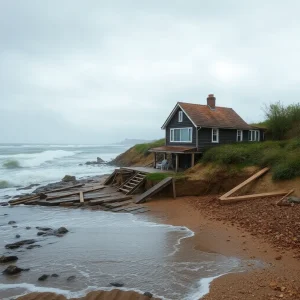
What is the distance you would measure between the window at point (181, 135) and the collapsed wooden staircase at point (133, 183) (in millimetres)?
5213

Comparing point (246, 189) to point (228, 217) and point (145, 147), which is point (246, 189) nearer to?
point (228, 217)

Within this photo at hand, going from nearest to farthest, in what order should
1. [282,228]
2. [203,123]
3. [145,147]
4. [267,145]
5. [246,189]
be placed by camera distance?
[282,228]
[246,189]
[267,145]
[203,123]
[145,147]

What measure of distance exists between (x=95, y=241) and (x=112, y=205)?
6.68m

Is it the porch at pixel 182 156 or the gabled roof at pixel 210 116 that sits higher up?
the gabled roof at pixel 210 116

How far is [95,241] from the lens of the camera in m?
12.6

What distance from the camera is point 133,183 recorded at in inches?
931

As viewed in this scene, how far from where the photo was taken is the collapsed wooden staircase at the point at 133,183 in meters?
22.3

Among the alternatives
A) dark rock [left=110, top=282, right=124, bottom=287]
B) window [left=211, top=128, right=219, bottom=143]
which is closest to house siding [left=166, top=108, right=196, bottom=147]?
window [left=211, top=128, right=219, bottom=143]

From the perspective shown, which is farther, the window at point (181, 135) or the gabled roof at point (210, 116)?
the window at point (181, 135)

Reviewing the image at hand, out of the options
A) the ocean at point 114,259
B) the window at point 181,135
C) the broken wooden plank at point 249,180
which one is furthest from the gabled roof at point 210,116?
the ocean at point 114,259

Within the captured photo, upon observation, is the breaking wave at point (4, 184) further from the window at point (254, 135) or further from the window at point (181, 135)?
the window at point (254, 135)

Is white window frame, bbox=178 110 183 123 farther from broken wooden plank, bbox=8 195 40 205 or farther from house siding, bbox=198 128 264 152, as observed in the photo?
broken wooden plank, bbox=8 195 40 205

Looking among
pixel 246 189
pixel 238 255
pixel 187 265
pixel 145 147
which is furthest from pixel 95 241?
pixel 145 147

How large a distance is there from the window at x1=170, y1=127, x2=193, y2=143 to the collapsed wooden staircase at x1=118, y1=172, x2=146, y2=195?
521 centimetres
